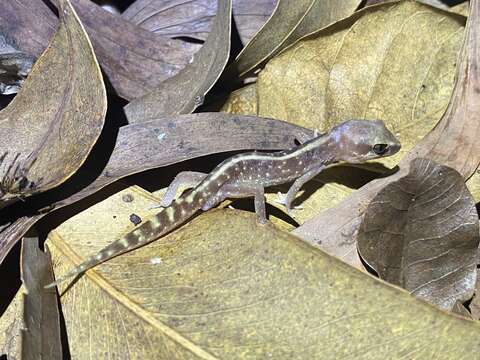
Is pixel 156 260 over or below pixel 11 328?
over

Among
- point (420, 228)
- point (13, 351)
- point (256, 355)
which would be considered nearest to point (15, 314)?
point (13, 351)

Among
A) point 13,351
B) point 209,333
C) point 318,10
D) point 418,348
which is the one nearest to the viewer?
point 418,348

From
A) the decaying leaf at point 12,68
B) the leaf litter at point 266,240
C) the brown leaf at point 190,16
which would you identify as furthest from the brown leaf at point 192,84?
the decaying leaf at point 12,68

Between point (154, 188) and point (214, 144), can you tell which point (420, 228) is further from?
point (154, 188)

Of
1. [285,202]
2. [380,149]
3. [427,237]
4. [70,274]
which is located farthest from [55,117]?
[427,237]

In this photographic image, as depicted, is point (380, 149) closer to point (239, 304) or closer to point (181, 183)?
point (181, 183)

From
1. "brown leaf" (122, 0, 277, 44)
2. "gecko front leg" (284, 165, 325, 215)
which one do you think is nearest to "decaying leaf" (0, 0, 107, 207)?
"brown leaf" (122, 0, 277, 44)
